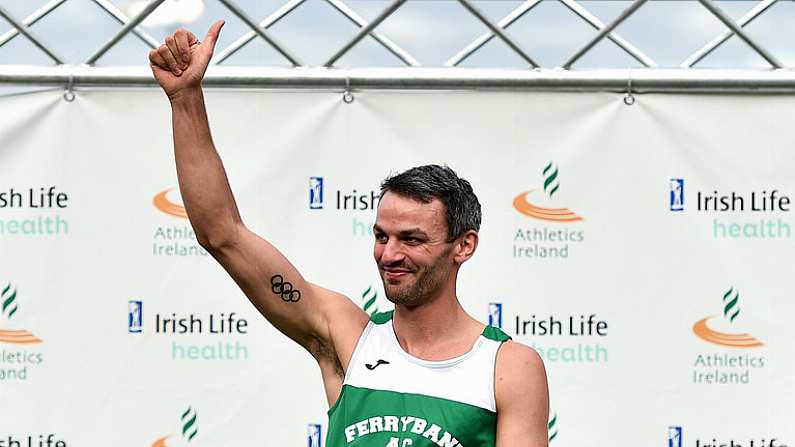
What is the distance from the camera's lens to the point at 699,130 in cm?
458

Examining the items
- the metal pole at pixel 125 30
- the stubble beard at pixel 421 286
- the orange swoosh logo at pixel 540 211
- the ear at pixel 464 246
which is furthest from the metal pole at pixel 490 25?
the stubble beard at pixel 421 286

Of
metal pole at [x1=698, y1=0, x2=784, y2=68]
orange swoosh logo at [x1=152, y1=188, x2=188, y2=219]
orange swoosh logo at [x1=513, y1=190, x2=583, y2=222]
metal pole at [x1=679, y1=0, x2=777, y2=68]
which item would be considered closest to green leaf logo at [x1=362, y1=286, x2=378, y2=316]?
orange swoosh logo at [x1=513, y1=190, x2=583, y2=222]

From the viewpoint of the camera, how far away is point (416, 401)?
2.28 meters

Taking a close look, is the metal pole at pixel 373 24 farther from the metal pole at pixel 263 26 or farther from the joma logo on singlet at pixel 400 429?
the joma logo on singlet at pixel 400 429

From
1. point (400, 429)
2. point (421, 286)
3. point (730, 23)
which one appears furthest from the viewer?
point (730, 23)

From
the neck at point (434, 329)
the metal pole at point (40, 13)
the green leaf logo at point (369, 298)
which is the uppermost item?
the metal pole at point (40, 13)

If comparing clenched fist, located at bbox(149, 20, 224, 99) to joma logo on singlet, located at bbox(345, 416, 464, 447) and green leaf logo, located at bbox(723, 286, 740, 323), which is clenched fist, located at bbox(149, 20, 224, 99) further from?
green leaf logo, located at bbox(723, 286, 740, 323)

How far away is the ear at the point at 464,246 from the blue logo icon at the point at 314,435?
7.51ft

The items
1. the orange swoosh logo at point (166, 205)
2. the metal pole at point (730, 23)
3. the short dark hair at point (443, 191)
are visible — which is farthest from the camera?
the orange swoosh logo at point (166, 205)

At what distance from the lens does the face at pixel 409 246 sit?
2.31m

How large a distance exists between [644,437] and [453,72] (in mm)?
1717

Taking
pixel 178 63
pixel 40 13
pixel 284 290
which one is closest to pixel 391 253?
pixel 284 290

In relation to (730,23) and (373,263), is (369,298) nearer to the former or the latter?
(373,263)

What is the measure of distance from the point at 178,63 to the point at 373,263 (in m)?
2.39
